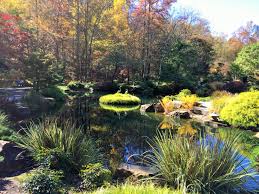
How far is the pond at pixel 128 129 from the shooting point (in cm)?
750

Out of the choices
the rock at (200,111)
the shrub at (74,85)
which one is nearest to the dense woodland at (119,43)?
the shrub at (74,85)

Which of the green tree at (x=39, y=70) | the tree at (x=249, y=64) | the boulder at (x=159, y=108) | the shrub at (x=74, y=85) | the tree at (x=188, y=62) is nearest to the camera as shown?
the boulder at (x=159, y=108)

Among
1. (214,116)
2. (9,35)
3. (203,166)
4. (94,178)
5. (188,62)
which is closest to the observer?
(203,166)

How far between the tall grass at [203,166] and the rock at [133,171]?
0.60 meters

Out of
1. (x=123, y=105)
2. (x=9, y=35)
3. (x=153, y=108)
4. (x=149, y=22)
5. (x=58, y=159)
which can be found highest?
(x=149, y=22)

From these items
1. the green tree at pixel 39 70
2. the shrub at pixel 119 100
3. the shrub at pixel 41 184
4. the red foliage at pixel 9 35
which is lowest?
the shrub at pixel 119 100

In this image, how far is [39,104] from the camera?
1555cm

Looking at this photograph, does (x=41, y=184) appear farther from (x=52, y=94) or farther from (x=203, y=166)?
(x=52, y=94)

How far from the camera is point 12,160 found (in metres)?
5.93

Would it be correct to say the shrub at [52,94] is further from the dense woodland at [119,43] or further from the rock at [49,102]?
the dense woodland at [119,43]

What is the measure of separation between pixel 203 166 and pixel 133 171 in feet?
5.55

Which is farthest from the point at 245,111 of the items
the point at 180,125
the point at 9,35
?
the point at 9,35

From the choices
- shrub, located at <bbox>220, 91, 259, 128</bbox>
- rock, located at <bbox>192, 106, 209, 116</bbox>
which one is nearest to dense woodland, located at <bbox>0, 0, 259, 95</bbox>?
rock, located at <bbox>192, 106, 209, 116</bbox>

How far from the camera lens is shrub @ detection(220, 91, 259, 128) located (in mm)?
10930
